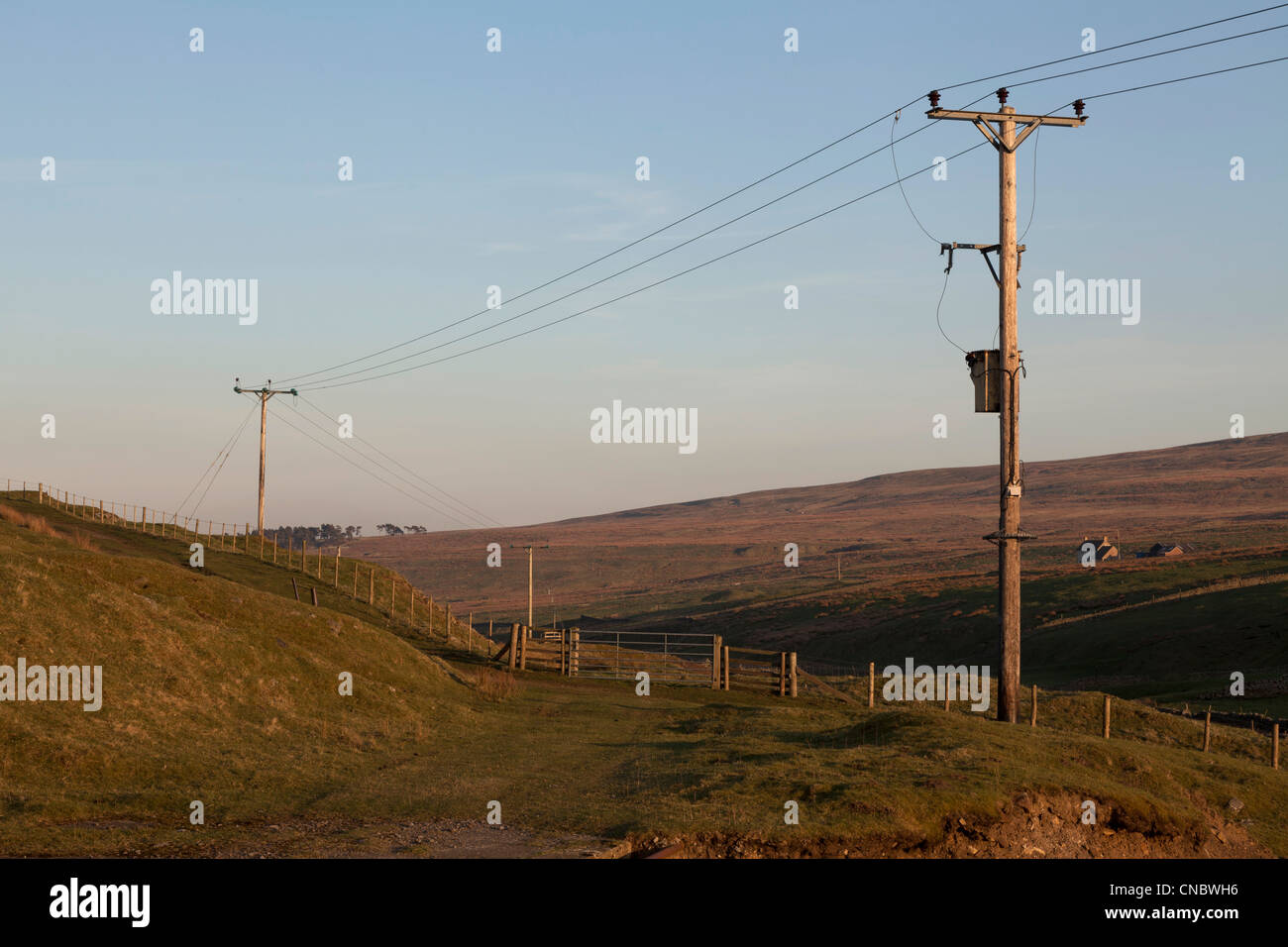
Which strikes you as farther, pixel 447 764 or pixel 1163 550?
pixel 1163 550

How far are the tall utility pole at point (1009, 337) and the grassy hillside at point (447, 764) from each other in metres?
2.72

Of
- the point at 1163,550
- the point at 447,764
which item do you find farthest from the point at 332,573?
the point at 1163,550

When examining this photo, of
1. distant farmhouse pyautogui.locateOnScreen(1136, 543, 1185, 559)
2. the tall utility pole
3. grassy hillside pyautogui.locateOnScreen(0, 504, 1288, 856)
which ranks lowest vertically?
distant farmhouse pyautogui.locateOnScreen(1136, 543, 1185, 559)

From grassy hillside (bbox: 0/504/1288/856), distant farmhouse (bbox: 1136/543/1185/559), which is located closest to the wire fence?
grassy hillside (bbox: 0/504/1288/856)

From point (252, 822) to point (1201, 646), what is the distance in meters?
63.6

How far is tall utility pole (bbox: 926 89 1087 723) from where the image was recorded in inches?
1037

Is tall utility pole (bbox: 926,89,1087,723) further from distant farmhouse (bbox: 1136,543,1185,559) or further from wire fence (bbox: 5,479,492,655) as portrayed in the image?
distant farmhouse (bbox: 1136,543,1185,559)

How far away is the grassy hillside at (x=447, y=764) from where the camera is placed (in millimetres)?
18094

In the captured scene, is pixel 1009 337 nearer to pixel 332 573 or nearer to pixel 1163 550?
pixel 332 573

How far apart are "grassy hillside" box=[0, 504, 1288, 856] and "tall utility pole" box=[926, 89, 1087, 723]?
8.94ft

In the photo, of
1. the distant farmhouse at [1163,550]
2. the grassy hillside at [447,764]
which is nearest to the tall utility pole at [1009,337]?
the grassy hillside at [447,764]

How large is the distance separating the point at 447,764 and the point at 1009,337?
16.2 meters

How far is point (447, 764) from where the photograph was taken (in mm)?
26375
